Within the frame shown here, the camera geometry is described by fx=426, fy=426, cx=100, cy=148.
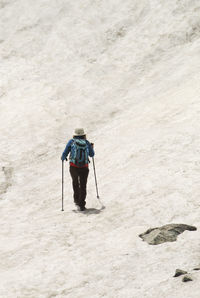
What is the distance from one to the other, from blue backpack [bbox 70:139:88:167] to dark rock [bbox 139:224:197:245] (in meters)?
3.72

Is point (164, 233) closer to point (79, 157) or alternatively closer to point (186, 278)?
point (186, 278)

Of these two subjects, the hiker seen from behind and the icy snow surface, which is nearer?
the icy snow surface

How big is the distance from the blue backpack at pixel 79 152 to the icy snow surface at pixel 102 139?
5.26 feet

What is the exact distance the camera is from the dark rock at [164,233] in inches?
357

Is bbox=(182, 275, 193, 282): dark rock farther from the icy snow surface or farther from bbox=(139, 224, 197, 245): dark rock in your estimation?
bbox=(139, 224, 197, 245): dark rock

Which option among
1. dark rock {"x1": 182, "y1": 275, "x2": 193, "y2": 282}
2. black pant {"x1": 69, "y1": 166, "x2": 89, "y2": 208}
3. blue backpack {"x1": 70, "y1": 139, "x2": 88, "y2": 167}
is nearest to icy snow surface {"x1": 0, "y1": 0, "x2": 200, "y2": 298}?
dark rock {"x1": 182, "y1": 275, "x2": 193, "y2": 282}

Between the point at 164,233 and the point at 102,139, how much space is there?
1088cm

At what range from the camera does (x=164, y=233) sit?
930cm

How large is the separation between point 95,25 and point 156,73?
7358mm

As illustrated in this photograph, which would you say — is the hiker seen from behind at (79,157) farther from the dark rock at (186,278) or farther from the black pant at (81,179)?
the dark rock at (186,278)

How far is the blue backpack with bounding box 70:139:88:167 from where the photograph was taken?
12.7 meters

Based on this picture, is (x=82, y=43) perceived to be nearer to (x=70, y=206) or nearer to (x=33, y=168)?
(x=33, y=168)

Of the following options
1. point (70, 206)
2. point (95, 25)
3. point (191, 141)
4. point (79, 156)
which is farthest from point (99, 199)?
point (95, 25)

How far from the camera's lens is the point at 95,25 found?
29.4 m
